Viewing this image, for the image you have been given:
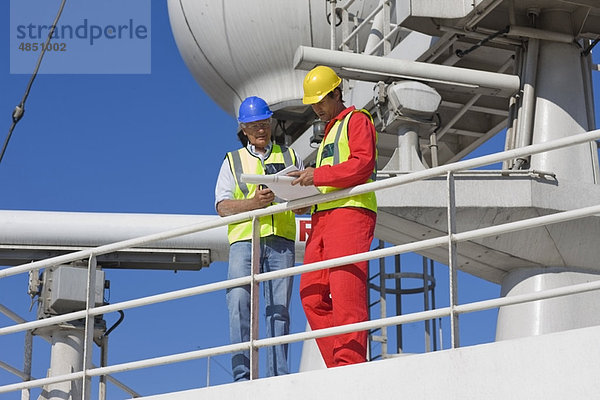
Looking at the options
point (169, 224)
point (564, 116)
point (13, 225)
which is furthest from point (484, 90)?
point (13, 225)

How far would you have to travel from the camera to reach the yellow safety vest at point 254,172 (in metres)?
7.08

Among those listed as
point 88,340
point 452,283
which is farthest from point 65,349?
point 452,283

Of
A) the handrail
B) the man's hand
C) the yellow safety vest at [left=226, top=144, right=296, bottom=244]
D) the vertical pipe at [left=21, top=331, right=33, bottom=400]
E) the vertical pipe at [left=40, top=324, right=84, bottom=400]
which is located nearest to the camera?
the handrail

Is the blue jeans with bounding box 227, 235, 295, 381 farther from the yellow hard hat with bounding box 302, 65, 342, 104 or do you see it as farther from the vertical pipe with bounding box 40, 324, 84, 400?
the vertical pipe with bounding box 40, 324, 84, 400

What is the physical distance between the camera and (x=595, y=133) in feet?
18.2

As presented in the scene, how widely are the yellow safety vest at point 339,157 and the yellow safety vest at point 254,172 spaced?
437 mm

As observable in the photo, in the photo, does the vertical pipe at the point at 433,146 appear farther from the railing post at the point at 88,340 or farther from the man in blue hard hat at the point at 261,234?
the railing post at the point at 88,340

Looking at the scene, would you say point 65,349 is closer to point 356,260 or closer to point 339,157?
point 339,157

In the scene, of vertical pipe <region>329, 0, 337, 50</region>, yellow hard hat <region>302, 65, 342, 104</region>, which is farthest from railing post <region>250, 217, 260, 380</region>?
vertical pipe <region>329, 0, 337, 50</region>

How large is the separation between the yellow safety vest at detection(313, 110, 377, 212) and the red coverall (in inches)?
1.3

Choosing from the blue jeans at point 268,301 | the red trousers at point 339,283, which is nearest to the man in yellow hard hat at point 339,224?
the red trousers at point 339,283

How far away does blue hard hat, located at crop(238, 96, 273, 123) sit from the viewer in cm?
723

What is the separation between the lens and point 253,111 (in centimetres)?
723

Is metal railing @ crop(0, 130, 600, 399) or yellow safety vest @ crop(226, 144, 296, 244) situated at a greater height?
yellow safety vest @ crop(226, 144, 296, 244)
